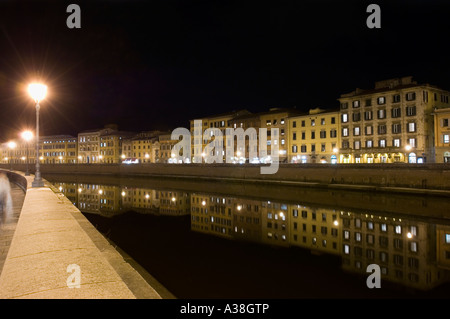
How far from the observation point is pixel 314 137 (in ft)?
208

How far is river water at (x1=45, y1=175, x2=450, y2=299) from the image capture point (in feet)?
34.0

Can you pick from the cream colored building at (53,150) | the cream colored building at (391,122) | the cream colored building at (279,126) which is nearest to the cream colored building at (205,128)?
the cream colored building at (279,126)

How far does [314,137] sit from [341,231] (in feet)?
152

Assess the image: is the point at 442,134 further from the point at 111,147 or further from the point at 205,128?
the point at 111,147

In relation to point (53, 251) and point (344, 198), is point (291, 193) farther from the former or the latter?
point (53, 251)

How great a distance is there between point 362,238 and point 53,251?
15.1 meters

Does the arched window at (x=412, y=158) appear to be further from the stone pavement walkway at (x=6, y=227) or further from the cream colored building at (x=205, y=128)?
the stone pavement walkway at (x=6, y=227)

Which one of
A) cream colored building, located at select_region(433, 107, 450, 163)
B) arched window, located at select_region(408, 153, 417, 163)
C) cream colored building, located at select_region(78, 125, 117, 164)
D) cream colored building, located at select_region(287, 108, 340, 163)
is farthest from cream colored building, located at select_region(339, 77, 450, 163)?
cream colored building, located at select_region(78, 125, 117, 164)

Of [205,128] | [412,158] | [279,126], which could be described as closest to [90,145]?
[205,128]

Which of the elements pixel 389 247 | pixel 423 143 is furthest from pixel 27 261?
pixel 423 143

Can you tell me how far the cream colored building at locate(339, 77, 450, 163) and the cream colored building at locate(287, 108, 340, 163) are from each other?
1811 millimetres

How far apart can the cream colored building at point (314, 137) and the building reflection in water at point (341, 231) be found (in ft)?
109

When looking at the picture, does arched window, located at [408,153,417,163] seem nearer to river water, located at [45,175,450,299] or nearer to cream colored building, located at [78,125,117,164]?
river water, located at [45,175,450,299]

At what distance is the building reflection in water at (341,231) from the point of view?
1265 cm
